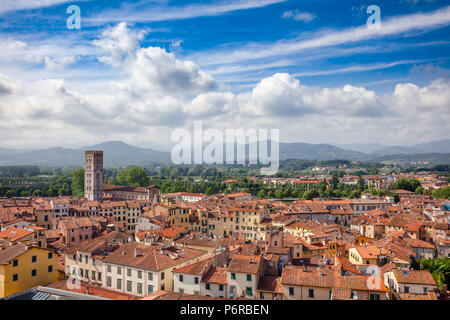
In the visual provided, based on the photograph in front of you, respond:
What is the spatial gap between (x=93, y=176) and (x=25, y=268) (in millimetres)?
39625

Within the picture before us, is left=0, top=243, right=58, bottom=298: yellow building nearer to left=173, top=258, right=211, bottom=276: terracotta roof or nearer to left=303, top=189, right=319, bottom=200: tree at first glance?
left=173, top=258, right=211, bottom=276: terracotta roof

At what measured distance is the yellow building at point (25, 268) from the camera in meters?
9.73

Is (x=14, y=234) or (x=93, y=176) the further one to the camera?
(x=93, y=176)

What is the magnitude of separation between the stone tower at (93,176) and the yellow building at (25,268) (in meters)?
38.1

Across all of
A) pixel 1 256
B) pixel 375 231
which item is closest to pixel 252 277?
pixel 1 256

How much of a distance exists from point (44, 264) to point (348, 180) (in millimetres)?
80611

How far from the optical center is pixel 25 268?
10.3 m

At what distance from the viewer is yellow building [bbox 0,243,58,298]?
31.9 feet

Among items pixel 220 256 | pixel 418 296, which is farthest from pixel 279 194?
pixel 418 296

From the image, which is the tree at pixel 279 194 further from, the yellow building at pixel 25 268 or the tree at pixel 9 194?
the yellow building at pixel 25 268

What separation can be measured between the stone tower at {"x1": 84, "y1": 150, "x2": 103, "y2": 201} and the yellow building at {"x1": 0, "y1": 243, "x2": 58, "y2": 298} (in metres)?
38.1

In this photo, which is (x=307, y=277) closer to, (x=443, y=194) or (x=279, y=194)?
(x=279, y=194)

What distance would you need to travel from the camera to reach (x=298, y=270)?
11.2m

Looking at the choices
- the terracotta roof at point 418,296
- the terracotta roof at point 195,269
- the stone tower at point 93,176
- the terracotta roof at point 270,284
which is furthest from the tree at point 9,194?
the terracotta roof at point 418,296
